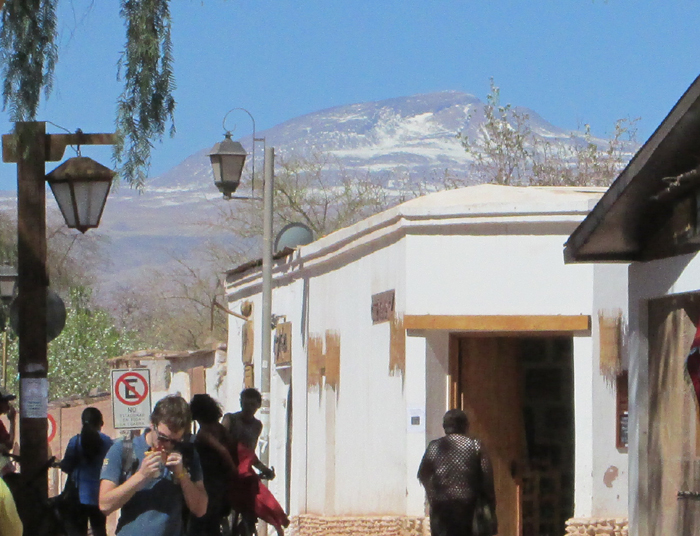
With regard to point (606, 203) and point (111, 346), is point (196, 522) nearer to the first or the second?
point (606, 203)

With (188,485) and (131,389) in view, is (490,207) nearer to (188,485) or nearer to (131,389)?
(131,389)

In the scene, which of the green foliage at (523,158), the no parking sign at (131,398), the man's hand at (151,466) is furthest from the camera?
the green foliage at (523,158)

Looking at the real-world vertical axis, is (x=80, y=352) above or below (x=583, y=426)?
above

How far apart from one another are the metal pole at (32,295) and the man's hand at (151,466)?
2.05 metres

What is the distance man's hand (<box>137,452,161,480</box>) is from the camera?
6414 millimetres

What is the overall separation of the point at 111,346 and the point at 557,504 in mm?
40076

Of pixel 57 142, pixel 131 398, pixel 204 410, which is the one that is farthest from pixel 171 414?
pixel 131 398

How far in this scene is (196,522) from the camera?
27.7ft

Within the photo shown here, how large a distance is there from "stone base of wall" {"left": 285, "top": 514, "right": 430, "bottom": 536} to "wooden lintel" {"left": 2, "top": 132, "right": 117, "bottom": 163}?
19.7 feet

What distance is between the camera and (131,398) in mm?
14930

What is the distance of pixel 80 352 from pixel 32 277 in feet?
147

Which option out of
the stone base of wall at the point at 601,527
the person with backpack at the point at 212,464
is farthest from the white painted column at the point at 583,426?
the person with backpack at the point at 212,464

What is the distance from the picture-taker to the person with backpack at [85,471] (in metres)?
10.6

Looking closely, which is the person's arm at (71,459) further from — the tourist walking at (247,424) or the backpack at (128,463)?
the backpack at (128,463)
